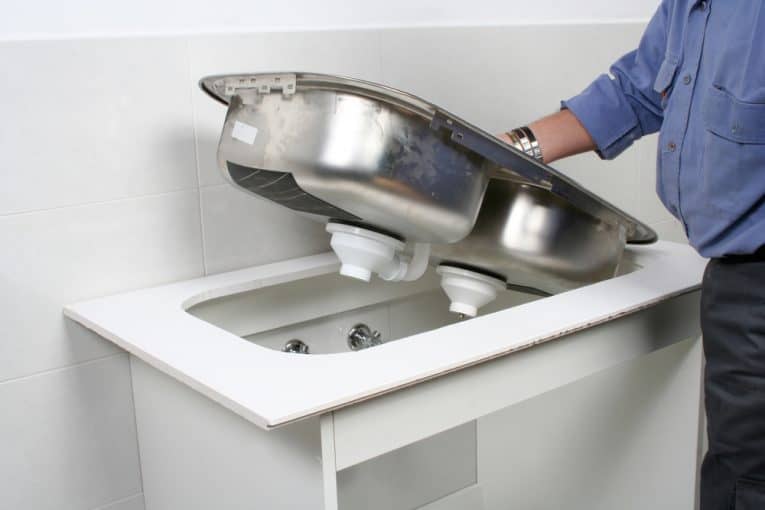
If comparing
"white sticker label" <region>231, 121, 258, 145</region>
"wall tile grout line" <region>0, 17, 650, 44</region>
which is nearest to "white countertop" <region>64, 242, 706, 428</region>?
"white sticker label" <region>231, 121, 258, 145</region>

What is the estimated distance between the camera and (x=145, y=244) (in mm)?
1373

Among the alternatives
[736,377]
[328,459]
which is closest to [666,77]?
[736,377]

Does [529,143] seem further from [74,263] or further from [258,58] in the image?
[74,263]

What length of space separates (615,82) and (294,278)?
0.58 metres

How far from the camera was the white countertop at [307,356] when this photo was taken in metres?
0.94

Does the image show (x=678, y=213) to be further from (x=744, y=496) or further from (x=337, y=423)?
(x=337, y=423)

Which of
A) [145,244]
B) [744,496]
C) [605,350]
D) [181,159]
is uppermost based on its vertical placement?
[181,159]

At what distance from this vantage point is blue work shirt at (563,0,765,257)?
1056 mm

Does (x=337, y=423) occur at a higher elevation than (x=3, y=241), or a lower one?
lower

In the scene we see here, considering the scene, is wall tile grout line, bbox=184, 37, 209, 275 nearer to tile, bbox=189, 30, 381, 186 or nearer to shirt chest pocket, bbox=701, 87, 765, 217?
tile, bbox=189, 30, 381, 186

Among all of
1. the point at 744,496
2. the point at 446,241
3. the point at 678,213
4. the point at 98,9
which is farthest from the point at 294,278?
the point at 744,496

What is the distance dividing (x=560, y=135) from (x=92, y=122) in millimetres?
681

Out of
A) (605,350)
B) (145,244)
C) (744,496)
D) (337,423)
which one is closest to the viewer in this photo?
(337,423)

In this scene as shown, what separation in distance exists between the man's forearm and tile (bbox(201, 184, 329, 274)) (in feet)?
1.31
